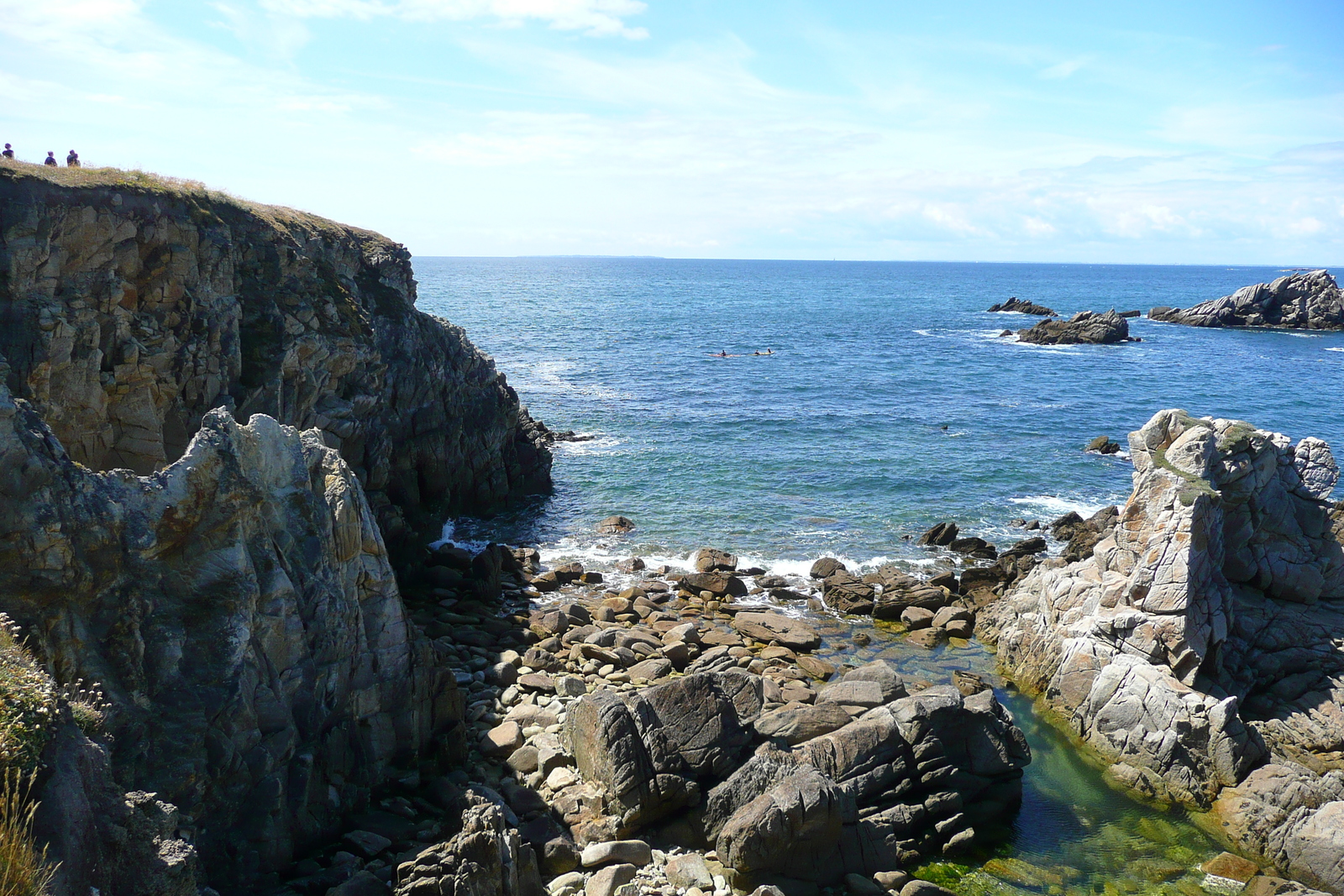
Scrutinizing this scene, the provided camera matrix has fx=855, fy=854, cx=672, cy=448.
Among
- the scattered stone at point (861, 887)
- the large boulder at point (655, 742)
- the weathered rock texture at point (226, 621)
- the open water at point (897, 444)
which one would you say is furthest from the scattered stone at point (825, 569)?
the weathered rock texture at point (226, 621)

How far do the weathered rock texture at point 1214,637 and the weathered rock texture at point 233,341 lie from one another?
24.5m

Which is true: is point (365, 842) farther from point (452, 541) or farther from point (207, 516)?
point (452, 541)

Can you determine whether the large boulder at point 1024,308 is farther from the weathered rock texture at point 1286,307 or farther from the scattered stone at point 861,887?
the scattered stone at point 861,887

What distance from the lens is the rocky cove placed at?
45.1ft

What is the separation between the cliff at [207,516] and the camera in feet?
43.6

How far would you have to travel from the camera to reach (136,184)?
26.5m

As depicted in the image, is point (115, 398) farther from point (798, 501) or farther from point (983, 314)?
point (983, 314)

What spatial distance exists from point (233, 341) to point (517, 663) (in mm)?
14590

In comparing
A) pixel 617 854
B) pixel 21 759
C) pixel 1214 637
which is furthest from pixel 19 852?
pixel 1214 637

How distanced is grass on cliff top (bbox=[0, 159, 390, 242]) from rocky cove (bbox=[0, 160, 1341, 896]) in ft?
0.69

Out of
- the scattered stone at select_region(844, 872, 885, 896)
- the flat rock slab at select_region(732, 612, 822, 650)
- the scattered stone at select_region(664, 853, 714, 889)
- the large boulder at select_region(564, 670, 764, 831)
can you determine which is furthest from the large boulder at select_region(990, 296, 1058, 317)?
the scattered stone at select_region(664, 853, 714, 889)

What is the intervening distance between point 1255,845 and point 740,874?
11.2 meters

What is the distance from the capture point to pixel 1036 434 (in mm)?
56938

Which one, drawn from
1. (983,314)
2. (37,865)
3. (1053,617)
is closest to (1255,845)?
(1053,617)
